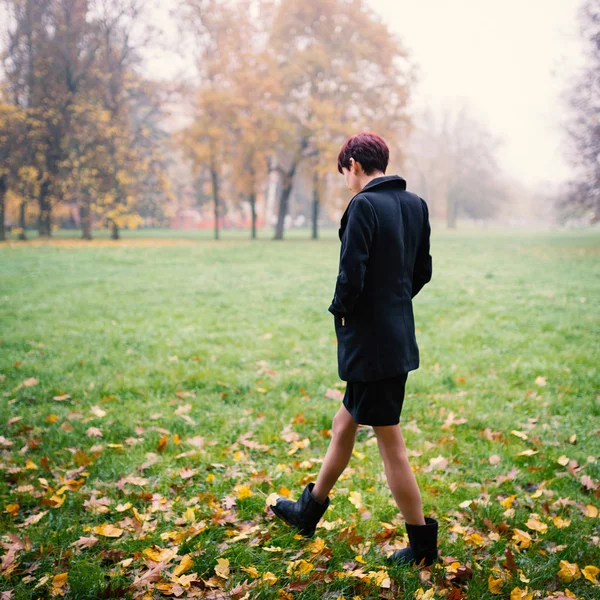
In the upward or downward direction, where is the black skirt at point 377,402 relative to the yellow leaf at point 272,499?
upward

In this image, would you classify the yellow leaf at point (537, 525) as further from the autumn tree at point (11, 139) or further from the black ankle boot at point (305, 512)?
the autumn tree at point (11, 139)

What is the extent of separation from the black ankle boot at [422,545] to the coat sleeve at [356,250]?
4.18 feet

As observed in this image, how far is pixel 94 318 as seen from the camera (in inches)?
331

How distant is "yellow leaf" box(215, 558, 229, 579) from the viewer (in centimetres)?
256

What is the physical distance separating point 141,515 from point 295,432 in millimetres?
1545

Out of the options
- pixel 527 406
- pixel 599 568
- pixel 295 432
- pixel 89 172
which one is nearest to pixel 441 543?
pixel 599 568

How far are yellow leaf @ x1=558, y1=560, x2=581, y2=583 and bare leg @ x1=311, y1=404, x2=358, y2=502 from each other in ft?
3.99

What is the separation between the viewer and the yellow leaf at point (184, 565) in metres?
2.58

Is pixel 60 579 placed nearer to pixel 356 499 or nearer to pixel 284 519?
pixel 284 519

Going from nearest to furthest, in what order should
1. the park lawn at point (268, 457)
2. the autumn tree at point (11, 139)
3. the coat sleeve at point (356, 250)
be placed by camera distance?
the coat sleeve at point (356, 250), the park lawn at point (268, 457), the autumn tree at point (11, 139)

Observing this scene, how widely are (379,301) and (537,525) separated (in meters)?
1.80

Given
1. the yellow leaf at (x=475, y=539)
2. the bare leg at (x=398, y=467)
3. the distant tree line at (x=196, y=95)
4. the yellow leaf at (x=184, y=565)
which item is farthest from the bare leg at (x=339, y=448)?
the distant tree line at (x=196, y=95)

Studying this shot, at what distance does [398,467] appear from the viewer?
8.17 ft

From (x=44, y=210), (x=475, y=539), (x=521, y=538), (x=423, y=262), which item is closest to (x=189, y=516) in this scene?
(x=475, y=539)
